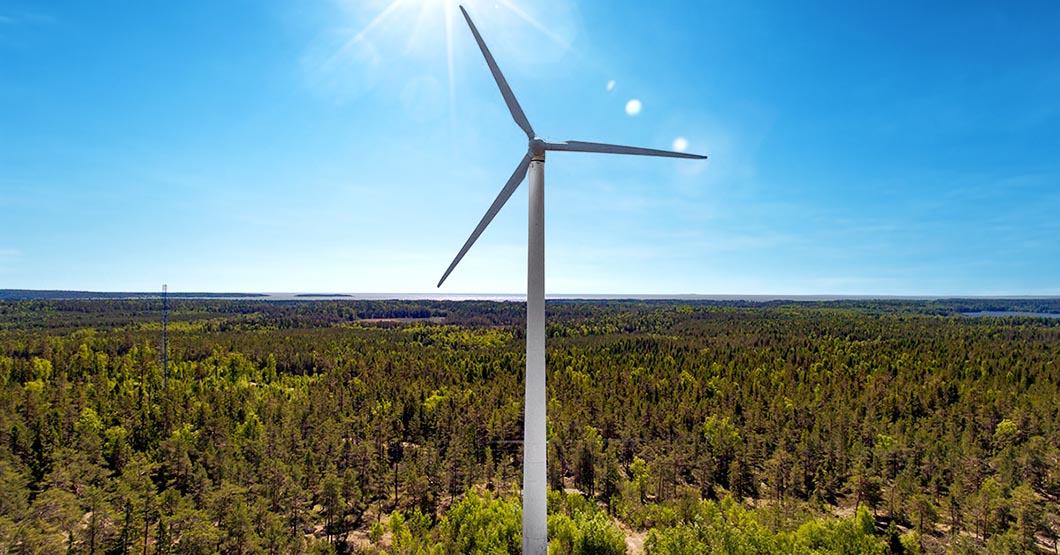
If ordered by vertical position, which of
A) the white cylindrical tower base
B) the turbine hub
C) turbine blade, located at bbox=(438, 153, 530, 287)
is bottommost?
the white cylindrical tower base

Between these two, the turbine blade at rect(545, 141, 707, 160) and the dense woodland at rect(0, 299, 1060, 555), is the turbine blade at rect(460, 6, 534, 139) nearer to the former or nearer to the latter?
the turbine blade at rect(545, 141, 707, 160)

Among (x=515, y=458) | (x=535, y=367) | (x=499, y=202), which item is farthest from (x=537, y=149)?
(x=515, y=458)

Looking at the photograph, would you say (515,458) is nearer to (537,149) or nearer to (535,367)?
(535,367)

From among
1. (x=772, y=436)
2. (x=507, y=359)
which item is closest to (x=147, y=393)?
(x=507, y=359)

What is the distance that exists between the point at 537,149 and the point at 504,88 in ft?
15.0

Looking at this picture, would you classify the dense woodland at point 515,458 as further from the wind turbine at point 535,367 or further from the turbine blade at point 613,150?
the turbine blade at point 613,150

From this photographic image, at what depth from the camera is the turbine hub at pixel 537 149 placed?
2155 cm

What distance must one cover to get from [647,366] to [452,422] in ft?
223

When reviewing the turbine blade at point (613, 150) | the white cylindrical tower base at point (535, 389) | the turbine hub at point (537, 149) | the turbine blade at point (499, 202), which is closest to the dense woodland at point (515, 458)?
the white cylindrical tower base at point (535, 389)

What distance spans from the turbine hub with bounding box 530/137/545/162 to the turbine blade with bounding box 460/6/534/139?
142 cm

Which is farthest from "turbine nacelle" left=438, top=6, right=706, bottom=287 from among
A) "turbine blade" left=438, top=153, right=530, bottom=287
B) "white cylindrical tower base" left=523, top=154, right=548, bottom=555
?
"white cylindrical tower base" left=523, top=154, right=548, bottom=555

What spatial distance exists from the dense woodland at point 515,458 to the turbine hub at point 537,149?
112ft

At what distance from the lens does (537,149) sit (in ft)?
70.7

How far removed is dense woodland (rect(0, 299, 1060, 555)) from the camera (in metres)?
43.4
